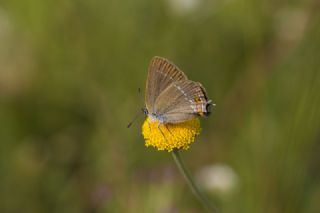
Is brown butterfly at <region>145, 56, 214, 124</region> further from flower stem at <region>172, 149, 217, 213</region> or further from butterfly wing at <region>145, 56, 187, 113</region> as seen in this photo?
flower stem at <region>172, 149, 217, 213</region>

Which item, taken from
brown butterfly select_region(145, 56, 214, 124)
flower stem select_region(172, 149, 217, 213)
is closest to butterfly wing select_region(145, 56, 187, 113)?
brown butterfly select_region(145, 56, 214, 124)

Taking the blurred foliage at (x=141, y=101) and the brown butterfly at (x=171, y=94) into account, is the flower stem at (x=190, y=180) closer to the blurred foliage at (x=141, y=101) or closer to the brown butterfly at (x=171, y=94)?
the brown butterfly at (x=171, y=94)

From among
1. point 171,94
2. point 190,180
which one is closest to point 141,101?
point 171,94

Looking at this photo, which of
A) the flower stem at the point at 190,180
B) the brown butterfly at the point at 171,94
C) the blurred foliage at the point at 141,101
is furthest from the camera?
the blurred foliage at the point at 141,101

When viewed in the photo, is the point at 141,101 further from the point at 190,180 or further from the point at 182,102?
the point at 190,180

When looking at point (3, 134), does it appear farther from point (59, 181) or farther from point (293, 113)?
point (293, 113)

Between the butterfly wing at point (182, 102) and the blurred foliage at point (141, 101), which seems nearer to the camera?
the butterfly wing at point (182, 102)

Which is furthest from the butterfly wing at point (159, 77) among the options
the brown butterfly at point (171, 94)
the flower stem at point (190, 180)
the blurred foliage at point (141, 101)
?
the blurred foliage at point (141, 101)
